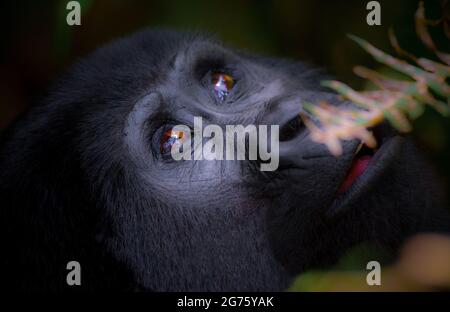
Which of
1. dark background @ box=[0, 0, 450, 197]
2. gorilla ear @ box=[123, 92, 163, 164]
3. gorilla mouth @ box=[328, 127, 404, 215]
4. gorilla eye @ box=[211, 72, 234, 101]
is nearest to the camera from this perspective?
gorilla mouth @ box=[328, 127, 404, 215]

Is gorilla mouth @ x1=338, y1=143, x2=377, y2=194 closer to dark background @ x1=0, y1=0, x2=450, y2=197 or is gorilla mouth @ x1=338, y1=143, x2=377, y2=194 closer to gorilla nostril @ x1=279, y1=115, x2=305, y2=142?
gorilla nostril @ x1=279, y1=115, x2=305, y2=142

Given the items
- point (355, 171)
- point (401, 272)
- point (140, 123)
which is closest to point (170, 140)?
point (140, 123)

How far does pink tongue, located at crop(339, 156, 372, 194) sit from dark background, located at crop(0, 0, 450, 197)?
3.38ft

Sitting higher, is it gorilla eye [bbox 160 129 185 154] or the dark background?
the dark background

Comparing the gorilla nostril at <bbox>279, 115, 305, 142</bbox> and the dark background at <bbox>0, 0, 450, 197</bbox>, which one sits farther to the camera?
the dark background at <bbox>0, 0, 450, 197</bbox>

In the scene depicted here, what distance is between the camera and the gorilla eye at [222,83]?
2.20 meters

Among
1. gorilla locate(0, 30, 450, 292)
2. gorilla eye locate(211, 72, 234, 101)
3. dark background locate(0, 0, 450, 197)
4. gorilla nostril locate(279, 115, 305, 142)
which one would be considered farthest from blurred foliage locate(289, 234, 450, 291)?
dark background locate(0, 0, 450, 197)

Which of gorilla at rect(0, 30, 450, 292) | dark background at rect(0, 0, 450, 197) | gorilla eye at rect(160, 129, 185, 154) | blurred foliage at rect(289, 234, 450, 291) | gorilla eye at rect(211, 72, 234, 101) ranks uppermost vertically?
dark background at rect(0, 0, 450, 197)

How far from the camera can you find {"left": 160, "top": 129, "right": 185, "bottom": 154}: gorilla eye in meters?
1.98

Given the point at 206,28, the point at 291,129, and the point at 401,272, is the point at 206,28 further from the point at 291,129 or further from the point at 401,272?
the point at 401,272

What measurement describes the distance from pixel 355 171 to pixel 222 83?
2.24 feet

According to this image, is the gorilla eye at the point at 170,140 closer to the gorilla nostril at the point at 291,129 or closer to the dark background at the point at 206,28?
the gorilla nostril at the point at 291,129

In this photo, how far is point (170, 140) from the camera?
1993mm

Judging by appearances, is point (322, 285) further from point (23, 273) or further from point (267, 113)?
point (23, 273)
